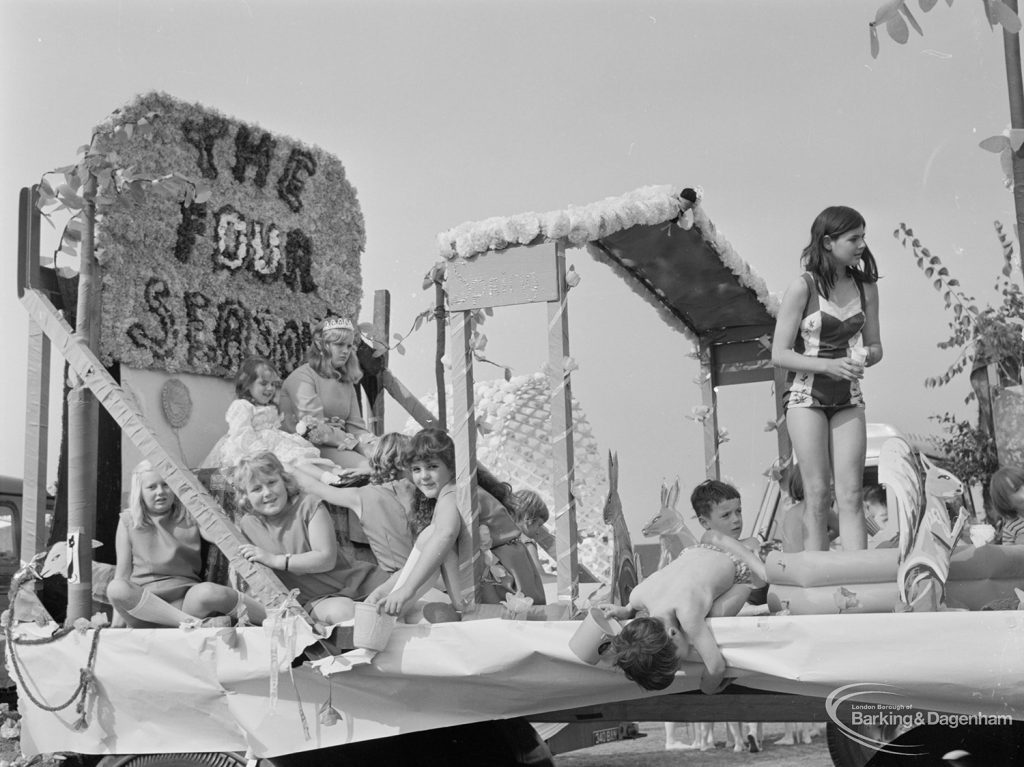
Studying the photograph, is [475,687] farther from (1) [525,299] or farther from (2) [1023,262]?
(2) [1023,262]

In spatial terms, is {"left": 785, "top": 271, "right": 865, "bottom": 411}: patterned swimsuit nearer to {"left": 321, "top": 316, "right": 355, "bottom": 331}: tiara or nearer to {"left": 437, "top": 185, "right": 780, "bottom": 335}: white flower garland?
{"left": 437, "top": 185, "right": 780, "bottom": 335}: white flower garland

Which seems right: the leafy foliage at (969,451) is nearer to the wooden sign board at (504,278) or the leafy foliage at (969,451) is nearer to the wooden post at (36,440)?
the wooden sign board at (504,278)

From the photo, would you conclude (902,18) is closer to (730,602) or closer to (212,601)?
(730,602)

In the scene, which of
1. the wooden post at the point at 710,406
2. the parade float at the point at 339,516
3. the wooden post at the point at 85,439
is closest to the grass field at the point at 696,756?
the wooden post at the point at 710,406

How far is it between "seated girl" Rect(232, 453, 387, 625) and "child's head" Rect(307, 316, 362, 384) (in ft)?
4.46

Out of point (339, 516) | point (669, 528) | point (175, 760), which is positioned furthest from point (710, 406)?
point (175, 760)

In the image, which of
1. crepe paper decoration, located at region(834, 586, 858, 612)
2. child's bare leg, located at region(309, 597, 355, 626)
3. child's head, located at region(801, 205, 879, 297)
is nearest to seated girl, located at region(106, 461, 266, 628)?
child's bare leg, located at region(309, 597, 355, 626)

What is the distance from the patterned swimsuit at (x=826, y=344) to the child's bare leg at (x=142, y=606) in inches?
91.7

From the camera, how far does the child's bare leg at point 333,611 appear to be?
383cm

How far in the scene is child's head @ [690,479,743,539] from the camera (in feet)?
14.1

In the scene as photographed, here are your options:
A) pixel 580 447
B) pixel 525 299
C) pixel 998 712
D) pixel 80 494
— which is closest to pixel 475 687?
pixel 525 299

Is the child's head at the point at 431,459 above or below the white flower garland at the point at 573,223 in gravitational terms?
below

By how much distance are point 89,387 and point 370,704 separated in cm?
176

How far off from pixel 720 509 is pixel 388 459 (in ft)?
4.26
